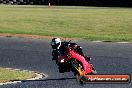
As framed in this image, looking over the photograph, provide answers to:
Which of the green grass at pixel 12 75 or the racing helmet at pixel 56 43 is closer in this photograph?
the racing helmet at pixel 56 43

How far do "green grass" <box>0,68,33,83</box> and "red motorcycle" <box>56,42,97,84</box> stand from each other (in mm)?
4411

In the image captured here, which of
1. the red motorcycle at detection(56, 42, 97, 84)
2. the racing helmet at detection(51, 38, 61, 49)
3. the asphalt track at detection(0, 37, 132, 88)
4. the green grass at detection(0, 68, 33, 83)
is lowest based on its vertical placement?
the asphalt track at detection(0, 37, 132, 88)

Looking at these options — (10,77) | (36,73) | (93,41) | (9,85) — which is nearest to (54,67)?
(36,73)

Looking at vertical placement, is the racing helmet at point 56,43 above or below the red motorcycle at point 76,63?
above

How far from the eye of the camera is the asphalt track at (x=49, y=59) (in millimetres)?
12539

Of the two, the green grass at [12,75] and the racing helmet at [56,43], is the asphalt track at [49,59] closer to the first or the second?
the green grass at [12,75]

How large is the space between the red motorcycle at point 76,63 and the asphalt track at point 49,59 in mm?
3130

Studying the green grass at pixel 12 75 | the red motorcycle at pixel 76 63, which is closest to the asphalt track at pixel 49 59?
the green grass at pixel 12 75

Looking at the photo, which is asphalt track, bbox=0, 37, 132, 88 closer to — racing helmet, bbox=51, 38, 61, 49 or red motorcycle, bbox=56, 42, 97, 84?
red motorcycle, bbox=56, 42, 97, 84

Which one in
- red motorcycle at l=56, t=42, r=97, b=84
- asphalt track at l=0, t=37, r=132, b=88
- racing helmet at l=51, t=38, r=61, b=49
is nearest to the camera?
red motorcycle at l=56, t=42, r=97, b=84

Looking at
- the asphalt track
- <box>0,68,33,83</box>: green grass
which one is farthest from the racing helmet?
<box>0,68,33,83</box>: green grass

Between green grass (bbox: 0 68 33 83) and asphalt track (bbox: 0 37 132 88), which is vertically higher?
green grass (bbox: 0 68 33 83)

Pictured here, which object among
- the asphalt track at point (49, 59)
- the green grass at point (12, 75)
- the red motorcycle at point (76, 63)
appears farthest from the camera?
the green grass at point (12, 75)

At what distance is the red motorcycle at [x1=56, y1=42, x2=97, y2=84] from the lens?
8672 mm
